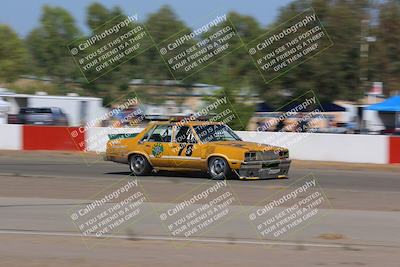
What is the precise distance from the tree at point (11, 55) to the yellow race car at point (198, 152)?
57.6 m

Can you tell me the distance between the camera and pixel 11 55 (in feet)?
262

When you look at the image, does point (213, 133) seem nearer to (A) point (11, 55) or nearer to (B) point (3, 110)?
(B) point (3, 110)

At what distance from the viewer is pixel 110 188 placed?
13.6 meters

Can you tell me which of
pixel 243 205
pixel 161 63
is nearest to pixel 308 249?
pixel 243 205

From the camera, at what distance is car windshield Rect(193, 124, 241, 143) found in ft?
50.5

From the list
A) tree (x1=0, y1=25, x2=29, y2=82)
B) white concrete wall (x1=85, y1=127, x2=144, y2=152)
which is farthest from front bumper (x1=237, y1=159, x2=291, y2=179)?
tree (x1=0, y1=25, x2=29, y2=82)

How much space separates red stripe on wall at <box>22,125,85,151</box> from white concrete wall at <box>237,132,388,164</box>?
5649 mm

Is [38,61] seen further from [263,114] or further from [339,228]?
[339,228]

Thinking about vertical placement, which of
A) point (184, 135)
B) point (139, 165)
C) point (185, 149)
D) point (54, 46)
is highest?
point (54, 46)

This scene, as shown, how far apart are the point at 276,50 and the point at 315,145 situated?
1516 cm

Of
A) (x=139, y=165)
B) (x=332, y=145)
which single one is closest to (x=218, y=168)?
(x=139, y=165)

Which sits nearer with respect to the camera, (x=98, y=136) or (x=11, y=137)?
(x=98, y=136)

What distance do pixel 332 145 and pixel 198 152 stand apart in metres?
7.64

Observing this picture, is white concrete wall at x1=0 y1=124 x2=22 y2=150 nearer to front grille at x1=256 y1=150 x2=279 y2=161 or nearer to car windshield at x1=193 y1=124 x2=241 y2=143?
car windshield at x1=193 y1=124 x2=241 y2=143
